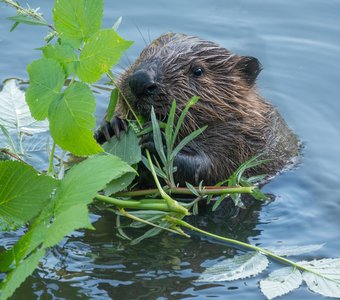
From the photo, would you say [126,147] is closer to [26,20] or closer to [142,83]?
[142,83]

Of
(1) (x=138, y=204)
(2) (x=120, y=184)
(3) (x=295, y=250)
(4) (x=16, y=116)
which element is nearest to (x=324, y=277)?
(3) (x=295, y=250)

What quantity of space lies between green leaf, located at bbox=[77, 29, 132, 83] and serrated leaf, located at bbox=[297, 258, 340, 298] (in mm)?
994

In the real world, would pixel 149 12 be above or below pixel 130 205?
above

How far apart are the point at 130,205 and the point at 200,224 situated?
0.80 m

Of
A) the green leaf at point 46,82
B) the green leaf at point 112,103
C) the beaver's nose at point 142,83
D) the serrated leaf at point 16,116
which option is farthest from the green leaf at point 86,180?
the serrated leaf at point 16,116

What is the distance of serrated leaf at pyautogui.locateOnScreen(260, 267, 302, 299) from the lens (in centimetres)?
320

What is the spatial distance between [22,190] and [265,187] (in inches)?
66.4

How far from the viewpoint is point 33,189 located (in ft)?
9.90

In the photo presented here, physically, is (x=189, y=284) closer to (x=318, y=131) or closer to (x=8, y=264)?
(x=8, y=264)

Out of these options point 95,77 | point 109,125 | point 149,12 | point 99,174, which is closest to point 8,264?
point 99,174

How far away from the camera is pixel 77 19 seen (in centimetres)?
313

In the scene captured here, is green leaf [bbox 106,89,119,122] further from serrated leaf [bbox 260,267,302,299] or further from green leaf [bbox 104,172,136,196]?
serrated leaf [bbox 260,267,302,299]

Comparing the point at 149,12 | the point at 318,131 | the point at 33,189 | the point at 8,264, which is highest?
the point at 149,12

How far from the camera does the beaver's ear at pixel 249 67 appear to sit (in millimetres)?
4395
